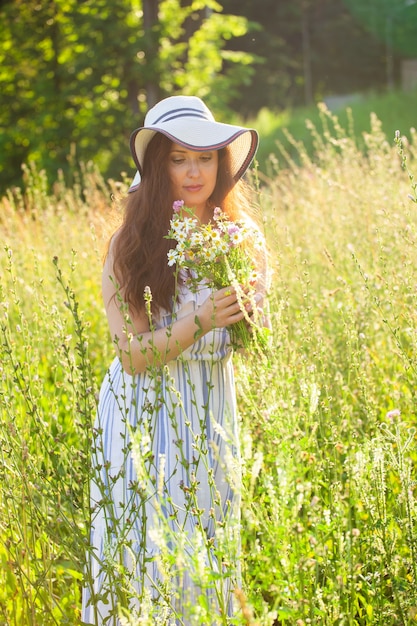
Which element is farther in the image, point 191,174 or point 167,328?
point 191,174

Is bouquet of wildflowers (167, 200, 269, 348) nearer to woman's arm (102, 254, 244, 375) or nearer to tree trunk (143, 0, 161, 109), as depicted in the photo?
woman's arm (102, 254, 244, 375)

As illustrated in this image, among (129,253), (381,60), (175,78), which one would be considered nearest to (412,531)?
(129,253)

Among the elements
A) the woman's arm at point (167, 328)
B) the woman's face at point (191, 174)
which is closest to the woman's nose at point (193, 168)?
the woman's face at point (191, 174)

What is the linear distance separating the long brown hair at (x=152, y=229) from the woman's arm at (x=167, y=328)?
0.04 meters

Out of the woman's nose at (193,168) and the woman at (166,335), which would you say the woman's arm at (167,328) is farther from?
the woman's nose at (193,168)

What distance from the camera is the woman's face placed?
2.33m

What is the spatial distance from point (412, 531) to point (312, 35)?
86.5 ft

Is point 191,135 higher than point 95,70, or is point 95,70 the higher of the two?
point 95,70

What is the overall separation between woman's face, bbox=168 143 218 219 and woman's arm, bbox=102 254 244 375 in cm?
28

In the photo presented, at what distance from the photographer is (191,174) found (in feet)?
7.60

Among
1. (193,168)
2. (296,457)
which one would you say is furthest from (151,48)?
(296,457)

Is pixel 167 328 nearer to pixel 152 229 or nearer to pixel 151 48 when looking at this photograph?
pixel 152 229

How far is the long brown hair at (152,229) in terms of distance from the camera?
7.36ft

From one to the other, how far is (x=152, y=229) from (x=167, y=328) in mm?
517
